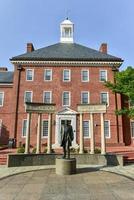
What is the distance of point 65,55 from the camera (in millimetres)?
28344

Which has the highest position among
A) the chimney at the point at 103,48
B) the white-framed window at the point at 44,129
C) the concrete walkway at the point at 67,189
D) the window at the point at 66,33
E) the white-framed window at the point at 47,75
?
the window at the point at 66,33

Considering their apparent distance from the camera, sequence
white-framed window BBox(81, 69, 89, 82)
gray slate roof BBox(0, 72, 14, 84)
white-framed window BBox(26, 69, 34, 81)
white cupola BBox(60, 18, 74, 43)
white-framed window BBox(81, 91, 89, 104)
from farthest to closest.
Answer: white cupola BBox(60, 18, 74, 43) < gray slate roof BBox(0, 72, 14, 84) < white-framed window BBox(81, 69, 89, 82) < white-framed window BBox(26, 69, 34, 81) < white-framed window BBox(81, 91, 89, 104)

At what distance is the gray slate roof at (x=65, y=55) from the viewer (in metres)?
27.4

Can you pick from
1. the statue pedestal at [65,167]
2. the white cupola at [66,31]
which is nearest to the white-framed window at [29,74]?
the white cupola at [66,31]

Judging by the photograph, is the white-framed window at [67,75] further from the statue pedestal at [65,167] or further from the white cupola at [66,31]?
the statue pedestal at [65,167]

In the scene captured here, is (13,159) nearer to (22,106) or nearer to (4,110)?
(22,106)

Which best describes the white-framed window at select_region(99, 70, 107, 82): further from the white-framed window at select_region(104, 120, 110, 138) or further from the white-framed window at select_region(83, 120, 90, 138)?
the white-framed window at select_region(83, 120, 90, 138)

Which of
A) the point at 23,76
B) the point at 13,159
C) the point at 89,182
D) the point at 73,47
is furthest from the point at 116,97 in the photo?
the point at 89,182

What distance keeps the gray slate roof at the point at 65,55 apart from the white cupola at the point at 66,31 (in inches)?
111

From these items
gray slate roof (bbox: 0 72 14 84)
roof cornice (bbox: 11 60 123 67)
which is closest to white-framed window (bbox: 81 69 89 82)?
roof cornice (bbox: 11 60 123 67)

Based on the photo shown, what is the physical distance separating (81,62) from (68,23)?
12364mm

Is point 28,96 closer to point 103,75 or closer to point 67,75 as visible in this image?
point 67,75

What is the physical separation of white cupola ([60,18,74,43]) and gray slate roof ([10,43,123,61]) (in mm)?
2811

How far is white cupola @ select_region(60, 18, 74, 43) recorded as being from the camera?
34.2 m
